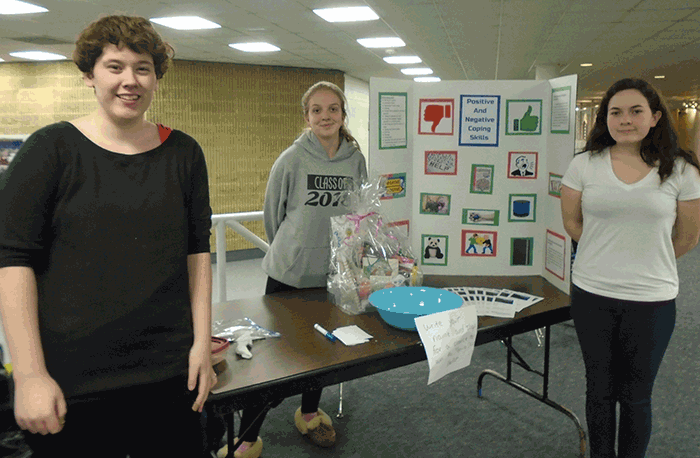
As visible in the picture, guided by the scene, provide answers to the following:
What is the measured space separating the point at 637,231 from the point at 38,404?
1.61 m

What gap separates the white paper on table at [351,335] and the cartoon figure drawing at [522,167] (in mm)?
1057

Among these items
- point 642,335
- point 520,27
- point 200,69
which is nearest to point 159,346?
point 642,335

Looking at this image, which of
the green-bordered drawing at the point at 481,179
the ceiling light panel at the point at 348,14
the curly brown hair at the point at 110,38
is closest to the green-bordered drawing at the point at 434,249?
the green-bordered drawing at the point at 481,179

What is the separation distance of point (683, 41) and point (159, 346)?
23.7 ft

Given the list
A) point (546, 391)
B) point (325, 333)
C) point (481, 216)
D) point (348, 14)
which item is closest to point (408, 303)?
point (325, 333)

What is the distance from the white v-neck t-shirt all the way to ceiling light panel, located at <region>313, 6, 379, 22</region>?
3.64 m

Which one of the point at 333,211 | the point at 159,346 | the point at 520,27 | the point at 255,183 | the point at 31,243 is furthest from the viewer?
the point at 255,183

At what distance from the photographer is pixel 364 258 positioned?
71.6 inches

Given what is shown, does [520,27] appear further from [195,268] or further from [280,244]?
[195,268]

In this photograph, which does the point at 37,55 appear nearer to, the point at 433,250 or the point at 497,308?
the point at 433,250

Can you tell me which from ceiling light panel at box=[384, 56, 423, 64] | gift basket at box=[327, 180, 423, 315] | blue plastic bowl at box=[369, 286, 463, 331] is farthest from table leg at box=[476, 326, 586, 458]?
ceiling light panel at box=[384, 56, 423, 64]

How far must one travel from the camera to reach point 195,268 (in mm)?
1165

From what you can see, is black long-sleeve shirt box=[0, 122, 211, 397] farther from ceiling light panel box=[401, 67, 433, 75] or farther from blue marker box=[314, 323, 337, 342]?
ceiling light panel box=[401, 67, 433, 75]

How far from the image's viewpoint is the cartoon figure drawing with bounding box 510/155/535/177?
2166 mm
